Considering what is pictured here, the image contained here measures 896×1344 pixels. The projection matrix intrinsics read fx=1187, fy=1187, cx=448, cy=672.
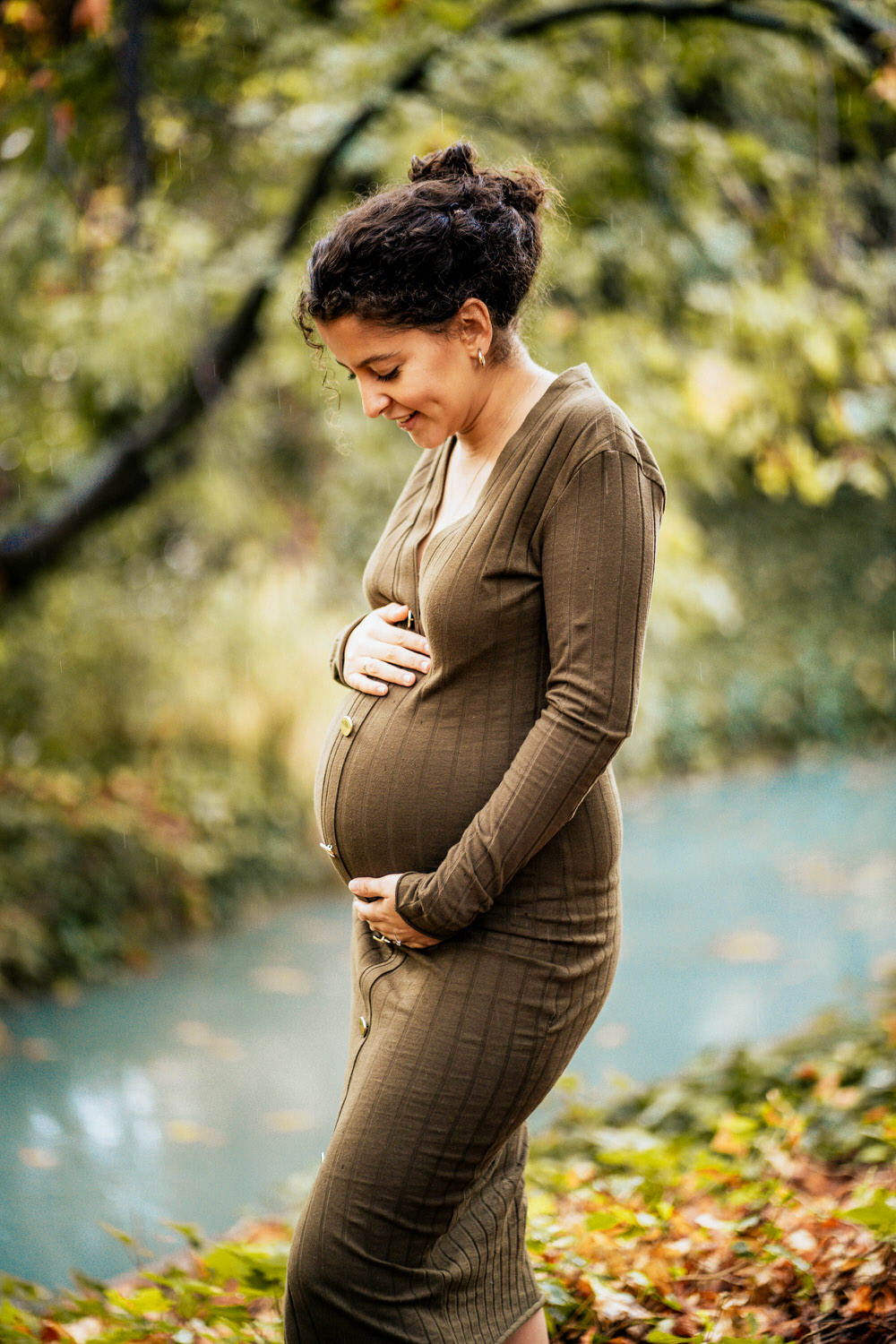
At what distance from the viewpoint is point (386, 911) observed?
1597 millimetres

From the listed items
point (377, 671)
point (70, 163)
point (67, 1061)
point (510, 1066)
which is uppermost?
point (70, 163)

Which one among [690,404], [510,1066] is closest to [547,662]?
[510,1066]

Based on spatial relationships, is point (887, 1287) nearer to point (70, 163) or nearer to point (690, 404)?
point (690, 404)

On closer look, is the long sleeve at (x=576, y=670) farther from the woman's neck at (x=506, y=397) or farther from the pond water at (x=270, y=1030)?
the pond water at (x=270, y=1030)

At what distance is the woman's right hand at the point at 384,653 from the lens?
1707 millimetres

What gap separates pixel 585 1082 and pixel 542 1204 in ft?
6.24

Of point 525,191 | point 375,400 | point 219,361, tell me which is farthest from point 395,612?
point 219,361

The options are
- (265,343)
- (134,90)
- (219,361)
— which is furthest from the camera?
(265,343)

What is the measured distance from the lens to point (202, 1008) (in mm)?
5555

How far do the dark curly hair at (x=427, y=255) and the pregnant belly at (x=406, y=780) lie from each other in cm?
51

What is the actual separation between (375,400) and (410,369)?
72 mm

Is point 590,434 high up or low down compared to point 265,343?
down

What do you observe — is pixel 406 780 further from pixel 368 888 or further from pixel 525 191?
pixel 525 191

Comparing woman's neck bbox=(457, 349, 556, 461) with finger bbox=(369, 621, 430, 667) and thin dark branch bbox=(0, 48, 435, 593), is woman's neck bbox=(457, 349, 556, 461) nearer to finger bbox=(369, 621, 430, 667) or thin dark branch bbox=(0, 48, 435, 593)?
finger bbox=(369, 621, 430, 667)
